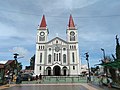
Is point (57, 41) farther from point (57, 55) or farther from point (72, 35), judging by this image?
point (72, 35)

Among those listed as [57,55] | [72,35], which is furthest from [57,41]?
[72,35]

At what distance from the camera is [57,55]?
63875mm

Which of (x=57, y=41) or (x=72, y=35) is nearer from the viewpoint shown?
(x=57, y=41)

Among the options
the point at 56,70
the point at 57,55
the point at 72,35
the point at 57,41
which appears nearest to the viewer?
the point at 56,70

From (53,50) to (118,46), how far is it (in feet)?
102

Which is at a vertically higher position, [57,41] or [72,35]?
[72,35]

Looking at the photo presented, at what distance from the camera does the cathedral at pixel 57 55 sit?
61375 millimetres

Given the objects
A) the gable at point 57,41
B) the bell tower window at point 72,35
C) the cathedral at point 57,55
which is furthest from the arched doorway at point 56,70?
the bell tower window at point 72,35

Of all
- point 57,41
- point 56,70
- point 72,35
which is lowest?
point 56,70

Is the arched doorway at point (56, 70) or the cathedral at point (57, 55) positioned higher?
the cathedral at point (57, 55)

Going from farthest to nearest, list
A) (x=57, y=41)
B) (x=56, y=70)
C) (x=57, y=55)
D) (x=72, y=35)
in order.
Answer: (x=72, y=35) < (x=57, y=41) < (x=57, y=55) < (x=56, y=70)

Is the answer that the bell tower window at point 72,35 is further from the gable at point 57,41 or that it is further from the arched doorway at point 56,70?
the arched doorway at point 56,70

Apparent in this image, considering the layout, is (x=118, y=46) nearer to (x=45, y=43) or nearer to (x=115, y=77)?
(x=115, y=77)

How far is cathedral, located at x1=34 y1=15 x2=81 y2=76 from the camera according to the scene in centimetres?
6138
